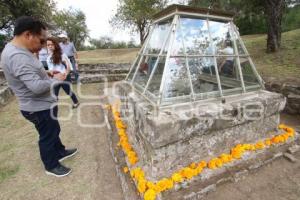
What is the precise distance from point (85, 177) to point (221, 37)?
2713 millimetres

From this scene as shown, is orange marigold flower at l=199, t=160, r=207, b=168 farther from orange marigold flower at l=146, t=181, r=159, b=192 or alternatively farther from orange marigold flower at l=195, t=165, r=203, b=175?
orange marigold flower at l=146, t=181, r=159, b=192

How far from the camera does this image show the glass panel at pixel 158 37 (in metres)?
2.49

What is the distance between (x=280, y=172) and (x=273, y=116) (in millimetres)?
793

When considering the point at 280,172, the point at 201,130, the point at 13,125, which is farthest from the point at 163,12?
the point at 13,125

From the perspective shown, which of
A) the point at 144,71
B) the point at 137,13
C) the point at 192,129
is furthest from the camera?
the point at 137,13

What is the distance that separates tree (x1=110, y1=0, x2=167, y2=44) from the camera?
63.2 ft

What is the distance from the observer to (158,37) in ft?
8.84

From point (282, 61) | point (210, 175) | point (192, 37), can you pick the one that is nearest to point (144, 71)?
point (192, 37)

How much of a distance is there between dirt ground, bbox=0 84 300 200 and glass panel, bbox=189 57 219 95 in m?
1.22

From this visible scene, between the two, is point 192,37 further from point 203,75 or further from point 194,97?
point 194,97

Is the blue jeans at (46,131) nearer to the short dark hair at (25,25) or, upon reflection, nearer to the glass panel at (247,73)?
the short dark hair at (25,25)

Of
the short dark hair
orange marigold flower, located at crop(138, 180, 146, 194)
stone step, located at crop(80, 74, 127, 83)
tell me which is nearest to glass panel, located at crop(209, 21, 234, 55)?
orange marigold flower, located at crop(138, 180, 146, 194)

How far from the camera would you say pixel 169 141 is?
1.99m

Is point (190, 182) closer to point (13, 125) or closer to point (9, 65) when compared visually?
point (9, 65)
